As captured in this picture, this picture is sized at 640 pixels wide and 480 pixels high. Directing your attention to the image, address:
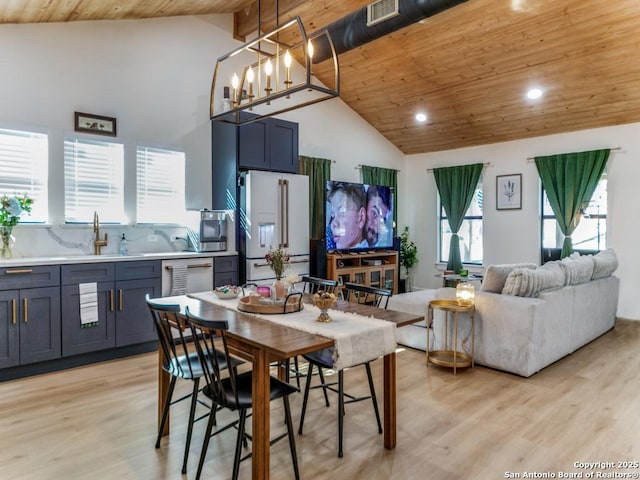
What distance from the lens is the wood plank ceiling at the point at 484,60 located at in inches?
167

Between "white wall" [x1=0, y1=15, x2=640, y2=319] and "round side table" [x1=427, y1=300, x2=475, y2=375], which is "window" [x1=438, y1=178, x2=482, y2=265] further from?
"round side table" [x1=427, y1=300, x2=475, y2=375]

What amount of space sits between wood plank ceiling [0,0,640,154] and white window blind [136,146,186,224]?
1499 millimetres

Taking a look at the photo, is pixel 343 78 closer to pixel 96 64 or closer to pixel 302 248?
pixel 302 248

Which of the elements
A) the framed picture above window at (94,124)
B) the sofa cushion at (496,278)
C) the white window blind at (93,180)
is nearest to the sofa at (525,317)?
the sofa cushion at (496,278)

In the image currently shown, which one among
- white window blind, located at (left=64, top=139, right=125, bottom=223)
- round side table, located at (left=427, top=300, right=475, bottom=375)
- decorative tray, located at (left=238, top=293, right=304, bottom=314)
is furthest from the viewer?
white window blind, located at (left=64, top=139, right=125, bottom=223)

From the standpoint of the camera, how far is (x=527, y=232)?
6.60 m

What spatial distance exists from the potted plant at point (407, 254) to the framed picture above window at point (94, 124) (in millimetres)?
5187

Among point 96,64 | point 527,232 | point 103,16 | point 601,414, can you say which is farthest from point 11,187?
point 527,232

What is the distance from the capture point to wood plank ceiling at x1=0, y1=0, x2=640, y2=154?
13.9 ft

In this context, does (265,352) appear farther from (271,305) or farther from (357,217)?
(357,217)

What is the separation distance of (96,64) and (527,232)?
6.22 metres

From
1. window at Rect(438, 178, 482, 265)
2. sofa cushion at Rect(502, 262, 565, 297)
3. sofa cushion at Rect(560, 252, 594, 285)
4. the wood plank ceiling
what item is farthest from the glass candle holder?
window at Rect(438, 178, 482, 265)

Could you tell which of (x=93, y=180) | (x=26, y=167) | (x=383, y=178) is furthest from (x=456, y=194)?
(x=26, y=167)

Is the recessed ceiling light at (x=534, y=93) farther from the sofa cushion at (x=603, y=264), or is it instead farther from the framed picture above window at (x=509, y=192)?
the sofa cushion at (x=603, y=264)
